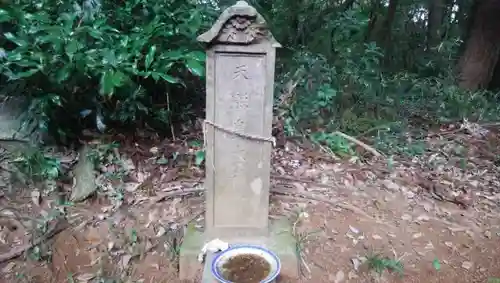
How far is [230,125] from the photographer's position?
2.54 m

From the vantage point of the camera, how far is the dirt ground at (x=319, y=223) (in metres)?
2.74

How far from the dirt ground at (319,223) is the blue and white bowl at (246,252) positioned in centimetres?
30

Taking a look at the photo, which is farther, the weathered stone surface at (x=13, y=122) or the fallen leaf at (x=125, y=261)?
the weathered stone surface at (x=13, y=122)

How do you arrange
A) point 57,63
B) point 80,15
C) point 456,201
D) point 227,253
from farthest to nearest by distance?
1. point 456,201
2. point 80,15
3. point 57,63
4. point 227,253

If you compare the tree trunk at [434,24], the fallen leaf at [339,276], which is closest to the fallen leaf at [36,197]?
the fallen leaf at [339,276]

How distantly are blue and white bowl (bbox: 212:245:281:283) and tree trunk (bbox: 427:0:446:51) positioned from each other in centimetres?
719

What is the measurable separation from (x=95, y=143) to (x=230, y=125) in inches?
66.7

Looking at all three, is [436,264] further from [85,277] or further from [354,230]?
[85,277]

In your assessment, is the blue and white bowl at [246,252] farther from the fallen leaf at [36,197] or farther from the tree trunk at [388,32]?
the tree trunk at [388,32]

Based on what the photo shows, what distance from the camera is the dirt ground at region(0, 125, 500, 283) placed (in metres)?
2.74

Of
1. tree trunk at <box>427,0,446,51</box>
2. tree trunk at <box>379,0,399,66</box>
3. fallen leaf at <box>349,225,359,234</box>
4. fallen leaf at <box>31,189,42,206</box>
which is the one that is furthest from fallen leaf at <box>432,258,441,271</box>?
tree trunk at <box>427,0,446,51</box>

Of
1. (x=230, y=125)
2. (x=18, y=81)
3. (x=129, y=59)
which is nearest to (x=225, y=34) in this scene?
(x=230, y=125)

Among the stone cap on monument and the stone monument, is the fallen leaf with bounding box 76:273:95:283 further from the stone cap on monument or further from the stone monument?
the stone cap on monument

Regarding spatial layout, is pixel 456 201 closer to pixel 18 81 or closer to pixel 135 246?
pixel 135 246
